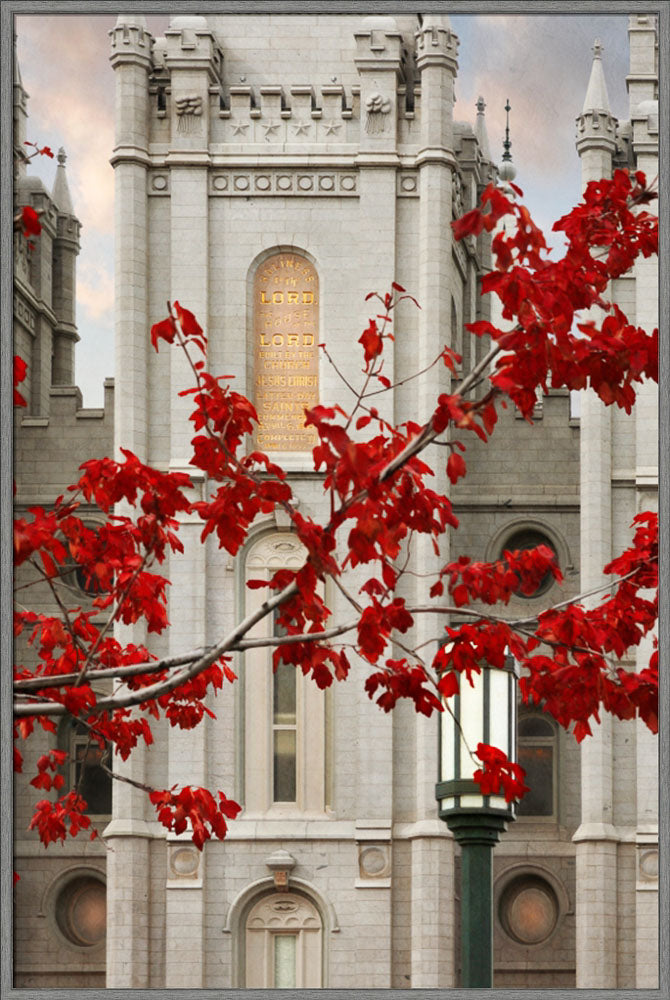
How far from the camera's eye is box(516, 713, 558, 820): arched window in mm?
32031

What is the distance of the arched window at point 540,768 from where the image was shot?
32031mm

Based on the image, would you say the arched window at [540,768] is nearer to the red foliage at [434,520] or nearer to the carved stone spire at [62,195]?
A: the carved stone spire at [62,195]

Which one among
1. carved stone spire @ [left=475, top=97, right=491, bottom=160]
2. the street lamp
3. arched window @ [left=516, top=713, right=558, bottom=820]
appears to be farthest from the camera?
carved stone spire @ [left=475, top=97, right=491, bottom=160]

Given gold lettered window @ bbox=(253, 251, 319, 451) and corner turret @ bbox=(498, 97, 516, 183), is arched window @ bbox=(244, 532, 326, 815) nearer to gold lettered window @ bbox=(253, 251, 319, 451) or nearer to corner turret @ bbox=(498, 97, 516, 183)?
gold lettered window @ bbox=(253, 251, 319, 451)

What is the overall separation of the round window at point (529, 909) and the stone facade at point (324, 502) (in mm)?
33

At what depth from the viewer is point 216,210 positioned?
104 ft

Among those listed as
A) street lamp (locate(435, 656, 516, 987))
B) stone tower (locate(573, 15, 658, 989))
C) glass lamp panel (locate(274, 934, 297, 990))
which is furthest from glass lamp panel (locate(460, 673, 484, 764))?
glass lamp panel (locate(274, 934, 297, 990))

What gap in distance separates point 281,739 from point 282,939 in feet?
9.11

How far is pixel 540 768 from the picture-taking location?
105 ft

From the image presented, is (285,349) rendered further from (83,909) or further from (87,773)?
(83,909)

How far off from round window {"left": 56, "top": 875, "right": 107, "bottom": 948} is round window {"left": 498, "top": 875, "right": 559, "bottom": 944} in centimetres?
584

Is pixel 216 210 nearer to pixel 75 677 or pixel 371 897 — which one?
pixel 371 897

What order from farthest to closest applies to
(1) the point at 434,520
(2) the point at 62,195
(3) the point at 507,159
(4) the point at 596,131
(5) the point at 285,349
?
(2) the point at 62,195 → (4) the point at 596,131 → (3) the point at 507,159 → (5) the point at 285,349 → (1) the point at 434,520

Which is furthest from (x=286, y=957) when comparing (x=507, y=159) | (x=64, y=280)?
(x=64, y=280)
